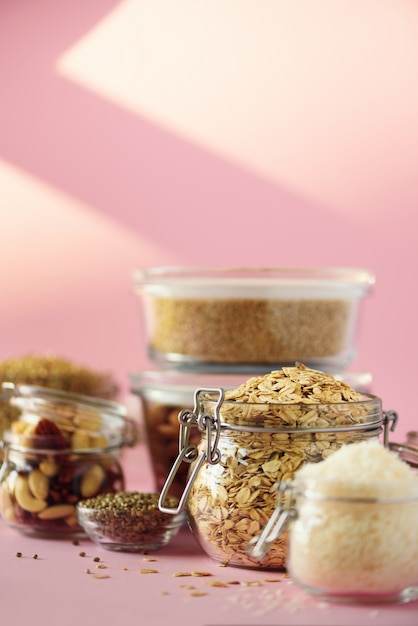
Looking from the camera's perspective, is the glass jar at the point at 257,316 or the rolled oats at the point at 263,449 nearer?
the rolled oats at the point at 263,449

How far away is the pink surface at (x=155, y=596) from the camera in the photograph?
3.34 ft

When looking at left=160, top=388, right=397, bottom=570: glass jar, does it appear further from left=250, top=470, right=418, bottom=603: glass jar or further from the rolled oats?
left=250, top=470, right=418, bottom=603: glass jar

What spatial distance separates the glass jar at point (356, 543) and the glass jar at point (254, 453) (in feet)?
0.34

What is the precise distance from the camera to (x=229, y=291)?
1.54 m

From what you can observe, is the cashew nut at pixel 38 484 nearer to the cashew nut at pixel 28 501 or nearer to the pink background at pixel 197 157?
the cashew nut at pixel 28 501

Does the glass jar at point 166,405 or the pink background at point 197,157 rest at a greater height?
the pink background at point 197,157

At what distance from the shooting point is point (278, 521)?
1074 millimetres

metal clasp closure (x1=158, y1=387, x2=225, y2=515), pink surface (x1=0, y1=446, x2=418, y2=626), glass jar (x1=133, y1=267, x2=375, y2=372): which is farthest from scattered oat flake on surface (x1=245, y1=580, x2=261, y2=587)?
glass jar (x1=133, y1=267, x2=375, y2=372)

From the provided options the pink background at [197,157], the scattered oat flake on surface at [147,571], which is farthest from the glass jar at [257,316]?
the pink background at [197,157]

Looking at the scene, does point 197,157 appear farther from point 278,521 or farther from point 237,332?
point 278,521

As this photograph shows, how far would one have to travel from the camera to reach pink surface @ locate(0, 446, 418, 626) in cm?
102

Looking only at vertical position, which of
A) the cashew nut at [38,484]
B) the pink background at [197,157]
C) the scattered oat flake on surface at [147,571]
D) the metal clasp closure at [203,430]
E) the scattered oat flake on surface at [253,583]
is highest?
the pink background at [197,157]

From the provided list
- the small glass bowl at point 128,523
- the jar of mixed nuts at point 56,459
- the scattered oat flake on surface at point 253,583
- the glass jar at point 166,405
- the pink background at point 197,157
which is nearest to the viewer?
the scattered oat flake on surface at point 253,583

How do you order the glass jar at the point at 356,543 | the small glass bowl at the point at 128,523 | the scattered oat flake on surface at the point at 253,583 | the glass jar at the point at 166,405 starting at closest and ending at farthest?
the glass jar at the point at 356,543
the scattered oat flake on surface at the point at 253,583
the small glass bowl at the point at 128,523
the glass jar at the point at 166,405
